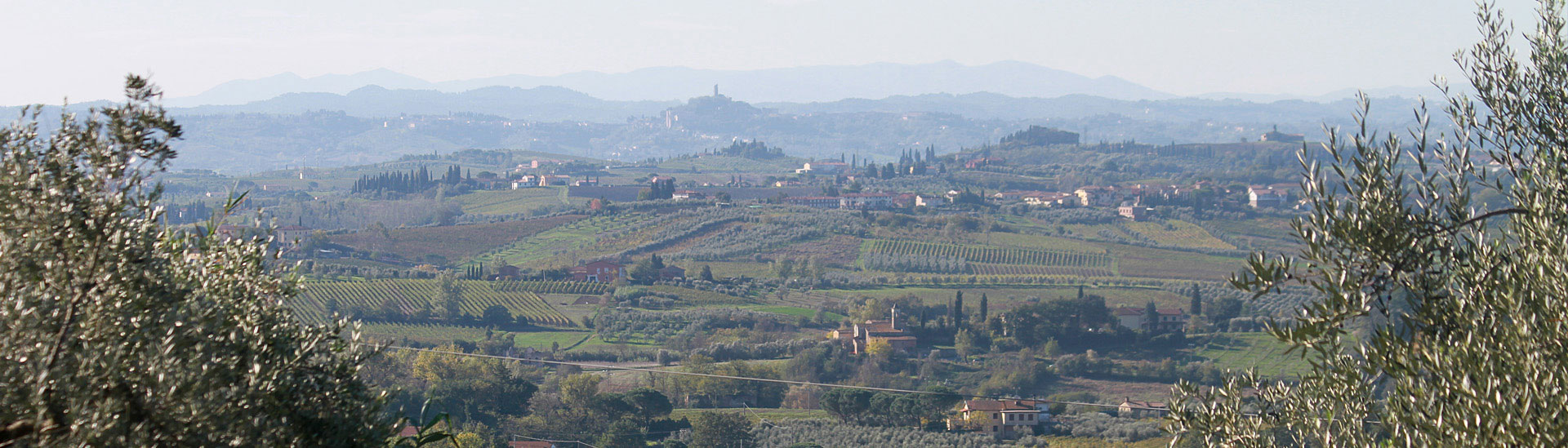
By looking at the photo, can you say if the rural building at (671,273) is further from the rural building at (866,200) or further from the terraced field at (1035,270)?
the rural building at (866,200)

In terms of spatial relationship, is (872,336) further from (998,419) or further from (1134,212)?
(1134,212)

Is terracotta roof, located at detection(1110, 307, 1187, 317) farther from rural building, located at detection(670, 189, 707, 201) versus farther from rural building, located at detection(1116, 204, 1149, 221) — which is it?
rural building, located at detection(670, 189, 707, 201)

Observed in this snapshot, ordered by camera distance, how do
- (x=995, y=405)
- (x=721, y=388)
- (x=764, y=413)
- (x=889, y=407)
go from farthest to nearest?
(x=721, y=388) < (x=764, y=413) < (x=889, y=407) < (x=995, y=405)

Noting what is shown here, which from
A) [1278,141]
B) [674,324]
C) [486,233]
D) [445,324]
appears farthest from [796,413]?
[1278,141]

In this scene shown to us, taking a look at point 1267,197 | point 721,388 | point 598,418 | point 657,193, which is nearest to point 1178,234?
point 1267,197

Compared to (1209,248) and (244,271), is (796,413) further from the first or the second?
(1209,248)
